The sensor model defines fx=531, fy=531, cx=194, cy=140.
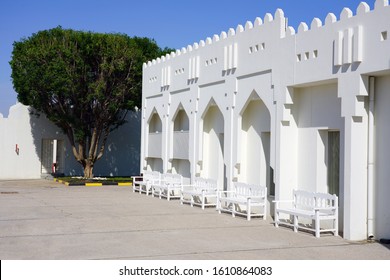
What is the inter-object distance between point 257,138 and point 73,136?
14.9 m

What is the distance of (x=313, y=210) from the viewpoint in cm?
1111

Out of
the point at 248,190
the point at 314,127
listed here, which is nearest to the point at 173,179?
the point at 248,190

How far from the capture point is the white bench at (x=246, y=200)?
13273 mm

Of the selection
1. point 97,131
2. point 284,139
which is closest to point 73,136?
point 97,131

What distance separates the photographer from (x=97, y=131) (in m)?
25.8

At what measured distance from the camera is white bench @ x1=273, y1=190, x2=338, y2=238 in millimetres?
10719

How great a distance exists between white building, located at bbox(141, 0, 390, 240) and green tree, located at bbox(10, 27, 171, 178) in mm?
5740

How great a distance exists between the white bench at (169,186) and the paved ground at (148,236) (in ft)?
5.62

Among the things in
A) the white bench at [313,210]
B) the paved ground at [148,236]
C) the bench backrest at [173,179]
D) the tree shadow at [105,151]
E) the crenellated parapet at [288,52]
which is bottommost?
the paved ground at [148,236]

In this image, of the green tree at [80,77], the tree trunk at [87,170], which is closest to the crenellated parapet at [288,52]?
the green tree at [80,77]

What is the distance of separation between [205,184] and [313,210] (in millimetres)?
5762

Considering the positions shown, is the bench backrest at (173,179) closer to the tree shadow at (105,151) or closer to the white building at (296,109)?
the white building at (296,109)

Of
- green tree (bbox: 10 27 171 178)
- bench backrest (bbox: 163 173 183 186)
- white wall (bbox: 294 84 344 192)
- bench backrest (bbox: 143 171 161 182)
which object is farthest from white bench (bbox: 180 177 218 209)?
green tree (bbox: 10 27 171 178)
